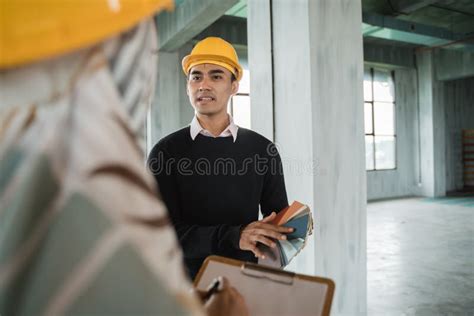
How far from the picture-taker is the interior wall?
46.3 feet

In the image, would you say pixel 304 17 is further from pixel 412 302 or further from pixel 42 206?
pixel 412 302

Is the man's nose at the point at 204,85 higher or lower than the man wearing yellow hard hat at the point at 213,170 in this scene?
higher

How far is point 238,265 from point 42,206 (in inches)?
23.1

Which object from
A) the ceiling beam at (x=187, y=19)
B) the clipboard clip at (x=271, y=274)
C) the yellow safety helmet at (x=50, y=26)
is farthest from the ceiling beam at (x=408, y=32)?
the yellow safety helmet at (x=50, y=26)

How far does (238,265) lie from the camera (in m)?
0.91

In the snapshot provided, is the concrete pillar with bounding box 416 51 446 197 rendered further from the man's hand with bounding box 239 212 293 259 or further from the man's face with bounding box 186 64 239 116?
the man's hand with bounding box 239 212 293 259

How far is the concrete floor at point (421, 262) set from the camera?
410 cm

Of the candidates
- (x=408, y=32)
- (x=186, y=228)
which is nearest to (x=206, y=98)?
(x=186, y=228)

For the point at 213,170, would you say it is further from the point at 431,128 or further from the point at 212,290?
the point at 431,128

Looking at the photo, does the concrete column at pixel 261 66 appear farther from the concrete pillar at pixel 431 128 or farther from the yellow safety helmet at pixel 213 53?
the concrete pillar at pixel 431 128

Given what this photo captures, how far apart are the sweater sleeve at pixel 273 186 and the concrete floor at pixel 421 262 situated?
244 centimetres

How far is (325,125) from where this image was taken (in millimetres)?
2826

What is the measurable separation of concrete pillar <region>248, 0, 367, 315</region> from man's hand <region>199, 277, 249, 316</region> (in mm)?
2067

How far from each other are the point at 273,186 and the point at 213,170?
36 cm
